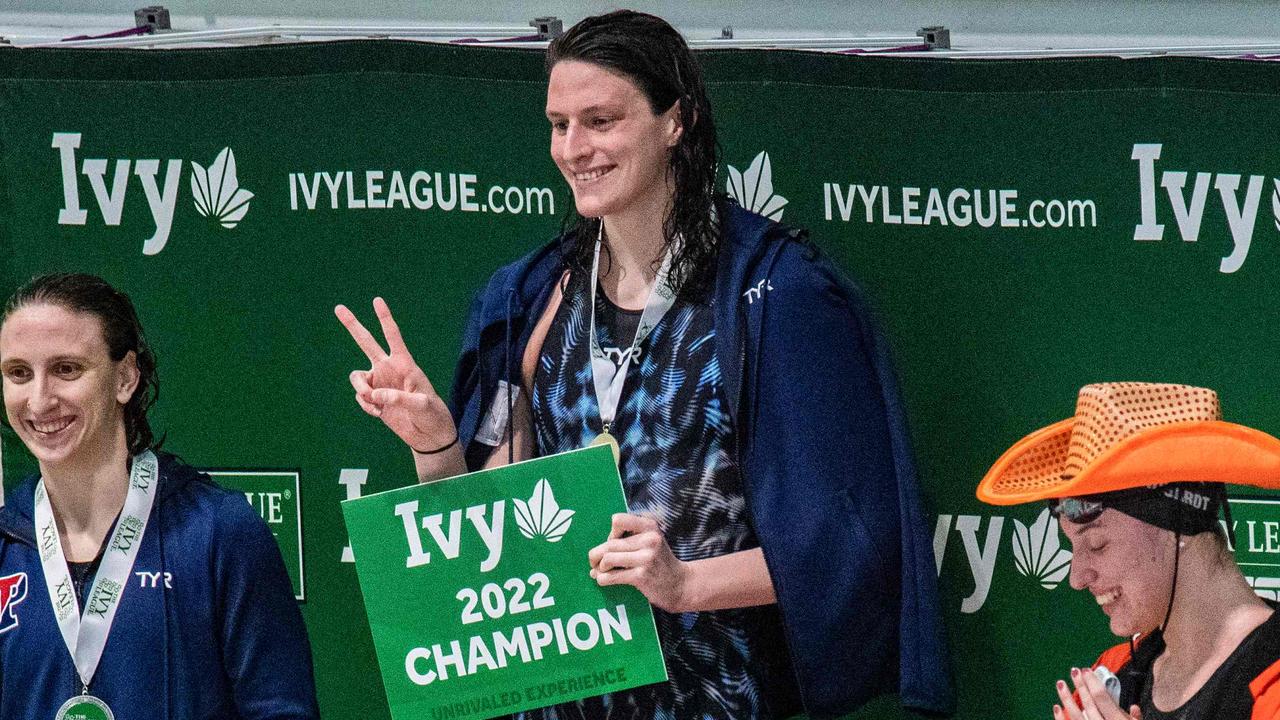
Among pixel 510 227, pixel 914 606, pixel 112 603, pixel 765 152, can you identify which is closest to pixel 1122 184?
pixel 765 152

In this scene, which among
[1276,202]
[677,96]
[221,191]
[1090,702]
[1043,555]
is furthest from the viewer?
[221,191]

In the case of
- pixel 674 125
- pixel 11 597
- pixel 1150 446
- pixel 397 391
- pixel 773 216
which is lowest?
pixel 11 597

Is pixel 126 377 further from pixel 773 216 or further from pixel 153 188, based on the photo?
pixel 773 216

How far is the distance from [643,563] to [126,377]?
96 cm

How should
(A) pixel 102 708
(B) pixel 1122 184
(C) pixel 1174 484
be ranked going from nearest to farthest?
(C) pixel 1174 484 < (A) pixel 102 708 < (B) pixel 1122 184

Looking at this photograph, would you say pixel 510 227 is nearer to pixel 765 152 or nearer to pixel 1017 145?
pixel 765 152

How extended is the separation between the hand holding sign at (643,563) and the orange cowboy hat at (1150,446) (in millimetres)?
511

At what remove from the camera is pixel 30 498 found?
3.10 meters

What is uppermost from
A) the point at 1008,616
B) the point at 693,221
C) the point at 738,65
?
the point at 738,65

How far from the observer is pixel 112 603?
3.00 meters

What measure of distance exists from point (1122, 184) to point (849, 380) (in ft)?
2.10

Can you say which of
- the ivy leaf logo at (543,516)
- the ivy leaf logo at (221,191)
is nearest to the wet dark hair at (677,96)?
the ivy leaf logo at (543,516)

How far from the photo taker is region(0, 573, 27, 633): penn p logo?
3027 mm

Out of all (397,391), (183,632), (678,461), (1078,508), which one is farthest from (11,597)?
(1078,508)
